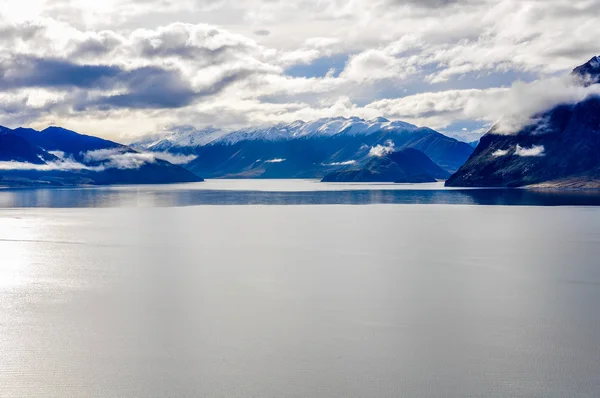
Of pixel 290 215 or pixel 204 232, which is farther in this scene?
pixel 290 215

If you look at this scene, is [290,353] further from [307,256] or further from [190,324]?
[307,256]

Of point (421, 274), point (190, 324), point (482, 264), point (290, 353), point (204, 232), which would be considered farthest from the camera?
point (204, 232)

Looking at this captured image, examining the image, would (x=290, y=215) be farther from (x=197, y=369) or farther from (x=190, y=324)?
(x=197, y=369)

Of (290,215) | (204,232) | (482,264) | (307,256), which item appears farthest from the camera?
(290,215)

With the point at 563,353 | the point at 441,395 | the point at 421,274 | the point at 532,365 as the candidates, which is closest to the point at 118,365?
the point at 441,395

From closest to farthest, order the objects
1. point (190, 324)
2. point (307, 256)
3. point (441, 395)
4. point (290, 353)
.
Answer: point (441, 395)
point (290, 353)
point (190, 324)
point (307, 256)

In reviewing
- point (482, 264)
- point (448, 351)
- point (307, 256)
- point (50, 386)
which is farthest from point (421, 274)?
point (50, 386)
